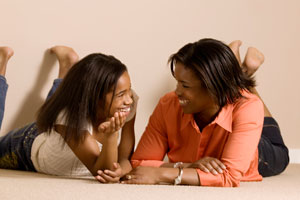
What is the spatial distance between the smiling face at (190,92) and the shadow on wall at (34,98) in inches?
33.4

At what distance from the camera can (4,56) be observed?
2066 millimetres

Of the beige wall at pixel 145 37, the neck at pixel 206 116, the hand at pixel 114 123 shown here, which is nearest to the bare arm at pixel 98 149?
the hand at pixel 114 123

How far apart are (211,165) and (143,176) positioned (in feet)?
0.71

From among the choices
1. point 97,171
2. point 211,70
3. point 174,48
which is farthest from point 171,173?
point 174,48

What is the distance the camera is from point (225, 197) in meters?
1.23

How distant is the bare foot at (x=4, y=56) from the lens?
2064 millimetres

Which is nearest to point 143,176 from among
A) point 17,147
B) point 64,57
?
point 17,147

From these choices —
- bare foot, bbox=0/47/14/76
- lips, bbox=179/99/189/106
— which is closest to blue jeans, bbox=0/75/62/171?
bare foot, bbox=0/47/14/76

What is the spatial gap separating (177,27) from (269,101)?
24.6 inches

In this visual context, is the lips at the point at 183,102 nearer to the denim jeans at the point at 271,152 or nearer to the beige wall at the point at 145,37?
the denim jeans at the point at 271,152

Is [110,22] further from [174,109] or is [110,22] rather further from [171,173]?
[171,173]

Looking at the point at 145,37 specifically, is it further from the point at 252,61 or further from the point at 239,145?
the point at 239,145

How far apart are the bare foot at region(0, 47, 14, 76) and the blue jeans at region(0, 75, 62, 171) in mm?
94

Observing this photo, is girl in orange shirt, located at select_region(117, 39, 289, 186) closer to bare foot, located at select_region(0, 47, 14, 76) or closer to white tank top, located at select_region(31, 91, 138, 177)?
white tank top, located at select_region(31, 91, 138, 177)
